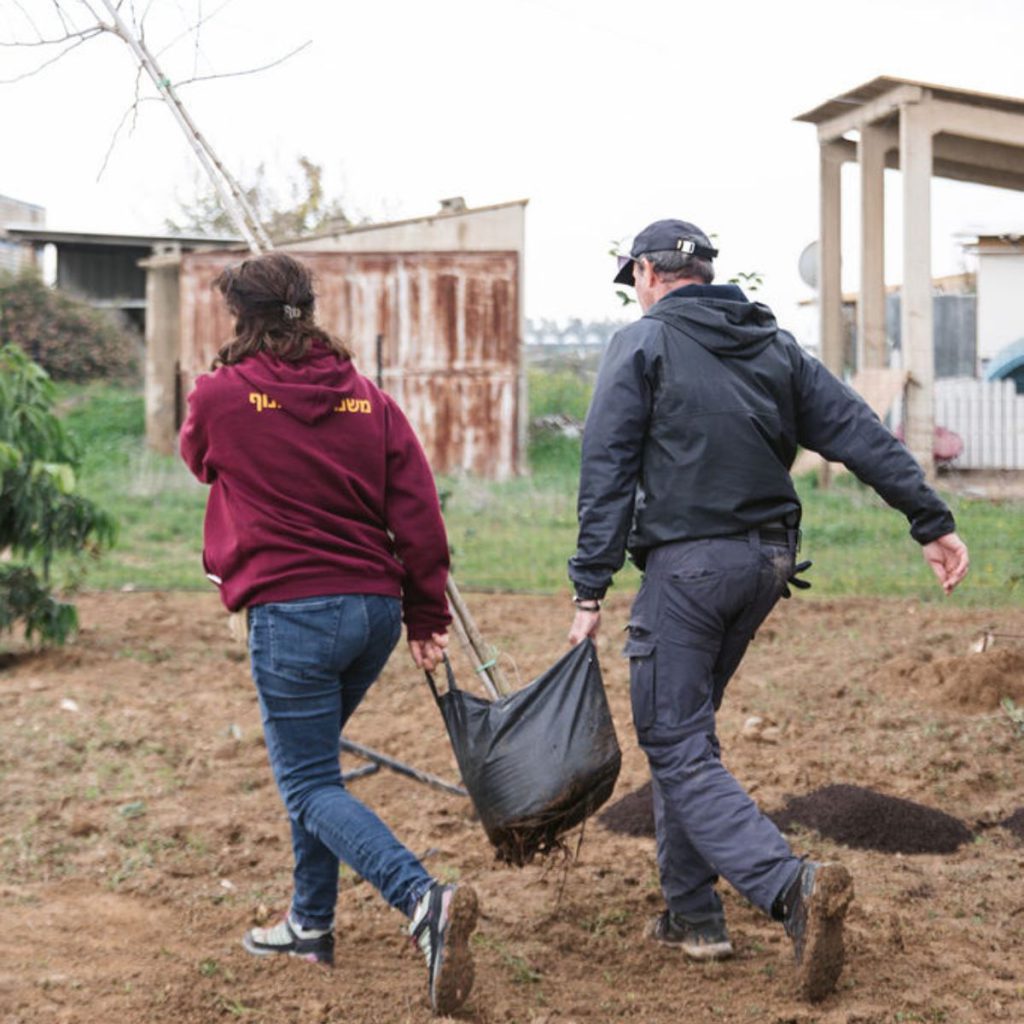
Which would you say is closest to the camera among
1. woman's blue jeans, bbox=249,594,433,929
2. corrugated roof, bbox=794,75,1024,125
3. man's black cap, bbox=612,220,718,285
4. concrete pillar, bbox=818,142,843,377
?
woman's blue jeans, bbox=249,594,433,929

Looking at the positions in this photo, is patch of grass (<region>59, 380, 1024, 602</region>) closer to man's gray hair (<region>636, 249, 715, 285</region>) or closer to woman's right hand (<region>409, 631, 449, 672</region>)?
man's gray hair (<region>636, 249, 715, 285</region>)

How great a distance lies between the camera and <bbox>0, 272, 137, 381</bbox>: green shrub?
26.6 metres

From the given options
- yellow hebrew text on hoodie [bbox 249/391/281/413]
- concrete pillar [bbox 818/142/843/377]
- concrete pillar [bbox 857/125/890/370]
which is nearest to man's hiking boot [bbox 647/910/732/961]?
yellow hebrew text on hoodie [bbox 249/391/281/413]

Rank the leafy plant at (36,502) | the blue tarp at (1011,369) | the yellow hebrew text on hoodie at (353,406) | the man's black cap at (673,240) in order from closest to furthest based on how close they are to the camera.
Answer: the yellow hebrew text on hoodie at (353,406), the man's black cap at (673,240), the leafy plant at (36,502), the blue tarp at (1011,369)

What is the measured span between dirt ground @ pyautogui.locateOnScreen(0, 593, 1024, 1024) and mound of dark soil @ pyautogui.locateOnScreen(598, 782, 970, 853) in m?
0.08

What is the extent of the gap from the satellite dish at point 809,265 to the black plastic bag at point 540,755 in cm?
1478

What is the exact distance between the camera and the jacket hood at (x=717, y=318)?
13.3 feet

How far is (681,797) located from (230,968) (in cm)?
127

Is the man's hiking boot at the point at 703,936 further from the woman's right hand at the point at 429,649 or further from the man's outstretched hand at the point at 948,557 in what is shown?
the man's outstretched hand at the point at 948,557

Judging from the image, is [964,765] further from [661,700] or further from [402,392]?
[402,392]

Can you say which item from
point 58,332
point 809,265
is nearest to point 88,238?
point 58,332

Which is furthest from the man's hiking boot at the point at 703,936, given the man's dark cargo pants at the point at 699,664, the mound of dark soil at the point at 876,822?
the mound of dark soil at the point at 876,822

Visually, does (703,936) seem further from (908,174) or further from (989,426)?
(989,426)

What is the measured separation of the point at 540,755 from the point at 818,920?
0.82 metres
